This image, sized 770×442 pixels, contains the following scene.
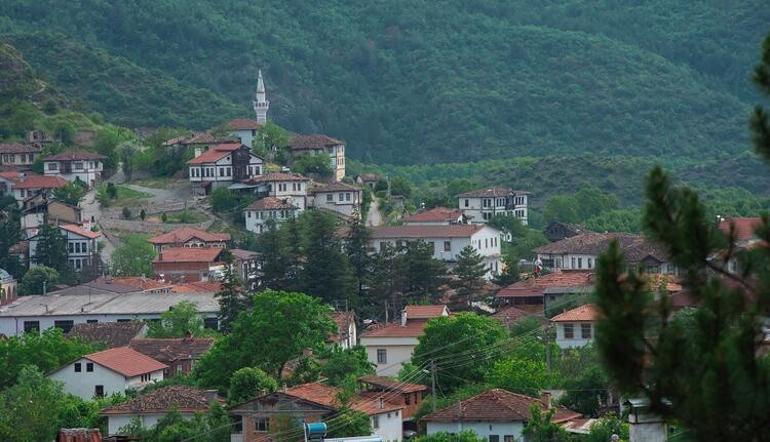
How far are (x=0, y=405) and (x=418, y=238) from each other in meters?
34.5

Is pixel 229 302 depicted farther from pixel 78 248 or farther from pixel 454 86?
pixel 454 86

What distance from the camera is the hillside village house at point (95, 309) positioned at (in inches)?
2638

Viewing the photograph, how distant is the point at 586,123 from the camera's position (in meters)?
174

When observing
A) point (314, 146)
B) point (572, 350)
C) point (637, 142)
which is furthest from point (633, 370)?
point (637, 142)

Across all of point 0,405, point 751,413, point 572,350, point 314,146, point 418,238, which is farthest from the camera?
point 314,146

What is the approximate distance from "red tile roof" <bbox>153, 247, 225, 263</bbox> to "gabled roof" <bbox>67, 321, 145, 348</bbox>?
12.4 metres

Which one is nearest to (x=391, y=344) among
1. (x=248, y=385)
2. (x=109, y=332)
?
(x=109, y=332)

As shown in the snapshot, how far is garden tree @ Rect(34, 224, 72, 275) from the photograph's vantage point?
265ft

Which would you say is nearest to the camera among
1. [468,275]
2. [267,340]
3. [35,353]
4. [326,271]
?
[267,340]

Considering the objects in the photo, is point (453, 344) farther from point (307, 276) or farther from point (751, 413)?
point (751, 413)

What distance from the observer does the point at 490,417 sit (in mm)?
41156

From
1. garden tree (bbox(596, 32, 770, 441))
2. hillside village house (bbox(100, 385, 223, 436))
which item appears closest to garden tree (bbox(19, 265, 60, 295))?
hillside village house (bbox(100, 385, 223, 436))

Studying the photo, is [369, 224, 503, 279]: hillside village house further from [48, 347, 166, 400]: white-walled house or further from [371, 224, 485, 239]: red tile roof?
[48, 347, 166, 400]: white-walled house

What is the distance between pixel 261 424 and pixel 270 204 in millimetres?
43455
